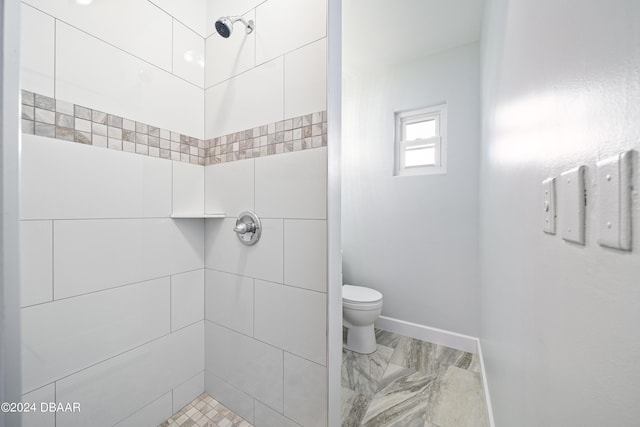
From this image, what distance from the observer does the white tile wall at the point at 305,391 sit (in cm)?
102

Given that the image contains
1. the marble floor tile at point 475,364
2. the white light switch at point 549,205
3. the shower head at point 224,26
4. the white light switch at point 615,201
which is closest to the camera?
the white light switch at point 615,201

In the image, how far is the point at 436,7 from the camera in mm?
1610

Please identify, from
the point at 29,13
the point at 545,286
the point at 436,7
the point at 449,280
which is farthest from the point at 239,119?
the point at 449,280

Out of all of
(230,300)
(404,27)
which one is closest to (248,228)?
(230,300)

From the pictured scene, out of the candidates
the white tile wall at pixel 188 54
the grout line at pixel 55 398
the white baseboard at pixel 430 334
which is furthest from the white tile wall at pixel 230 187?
the white baseboard at pixel 430 334

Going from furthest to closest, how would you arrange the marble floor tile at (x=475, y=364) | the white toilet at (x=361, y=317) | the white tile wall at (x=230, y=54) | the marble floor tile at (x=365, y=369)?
the white toilet at (x=361, y=317) → the marble floor tile at (x=475, y=364) → the marble floor tile at (x=365, y=369) → the white tile wall at (x=230, y=54)

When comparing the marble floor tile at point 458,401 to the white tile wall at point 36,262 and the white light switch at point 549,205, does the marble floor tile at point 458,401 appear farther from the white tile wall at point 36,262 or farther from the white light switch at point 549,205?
the white tile wall at point 36,262

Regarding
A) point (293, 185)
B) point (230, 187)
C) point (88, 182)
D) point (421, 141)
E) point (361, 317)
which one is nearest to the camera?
point (88, 182)

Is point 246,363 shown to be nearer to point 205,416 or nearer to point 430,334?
point 205,416

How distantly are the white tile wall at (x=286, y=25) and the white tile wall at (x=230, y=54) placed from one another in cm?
5

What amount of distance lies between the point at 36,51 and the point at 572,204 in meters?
1.54

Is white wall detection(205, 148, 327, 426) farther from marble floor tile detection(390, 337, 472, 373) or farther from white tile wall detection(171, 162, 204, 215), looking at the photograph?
marble floor tile detection(390, 337, 472, 373)

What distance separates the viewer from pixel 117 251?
1.06 metres

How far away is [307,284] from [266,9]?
4.11 ft
